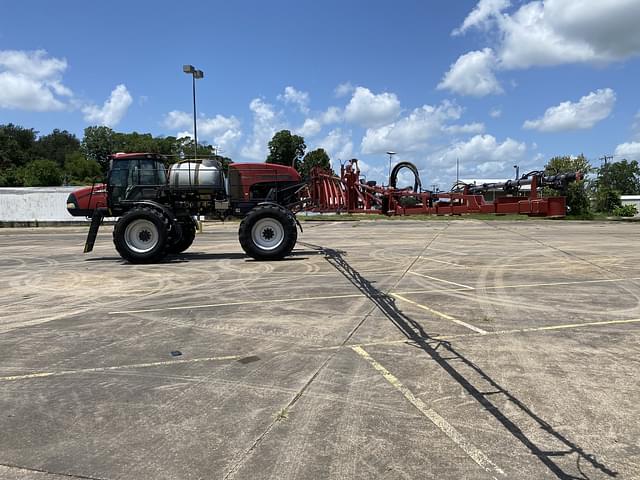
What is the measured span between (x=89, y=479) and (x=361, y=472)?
5.67 feet

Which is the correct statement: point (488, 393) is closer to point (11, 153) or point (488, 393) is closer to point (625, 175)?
point (11, 153)

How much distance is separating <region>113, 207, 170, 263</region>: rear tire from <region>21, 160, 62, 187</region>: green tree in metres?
58.1

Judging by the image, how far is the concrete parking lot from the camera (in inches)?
136

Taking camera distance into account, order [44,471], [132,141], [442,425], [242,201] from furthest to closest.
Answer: [132,141] < [242,201] < [442,425] < [44,471]

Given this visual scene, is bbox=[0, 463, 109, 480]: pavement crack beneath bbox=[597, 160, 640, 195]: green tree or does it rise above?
beneath

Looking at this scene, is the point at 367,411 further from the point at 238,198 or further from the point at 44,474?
the point at 238,198

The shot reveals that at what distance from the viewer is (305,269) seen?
12.3 m

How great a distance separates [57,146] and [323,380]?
137m

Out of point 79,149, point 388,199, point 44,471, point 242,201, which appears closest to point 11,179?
point 79,149

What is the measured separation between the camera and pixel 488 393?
4.49 metres

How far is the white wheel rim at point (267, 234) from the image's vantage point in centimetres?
1379

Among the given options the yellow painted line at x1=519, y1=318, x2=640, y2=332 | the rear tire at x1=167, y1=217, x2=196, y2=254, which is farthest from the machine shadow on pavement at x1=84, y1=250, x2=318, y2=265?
the yellow painted line at x1=519, y1=318, x2=640, y2=332

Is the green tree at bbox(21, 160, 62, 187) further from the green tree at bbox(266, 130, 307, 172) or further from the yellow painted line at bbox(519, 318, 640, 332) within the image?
the yellow painted line at bbox(519, 318, 640, 332)

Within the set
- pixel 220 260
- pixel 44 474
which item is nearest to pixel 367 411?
pixel 44 474
